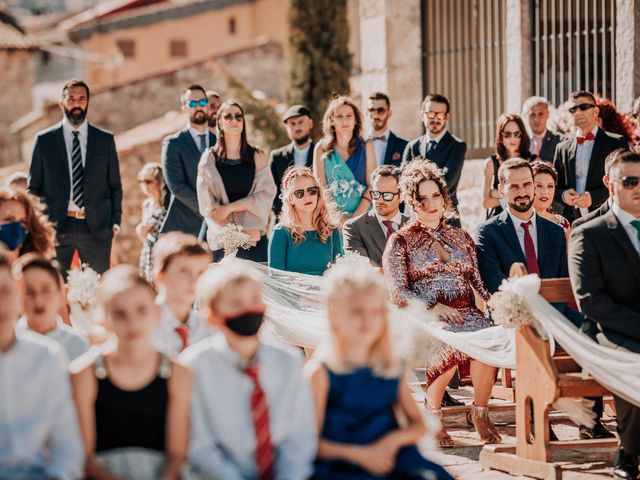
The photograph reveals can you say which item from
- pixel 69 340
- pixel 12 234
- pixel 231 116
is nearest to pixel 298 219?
pixel 231 116

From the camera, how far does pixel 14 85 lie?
39500 mm


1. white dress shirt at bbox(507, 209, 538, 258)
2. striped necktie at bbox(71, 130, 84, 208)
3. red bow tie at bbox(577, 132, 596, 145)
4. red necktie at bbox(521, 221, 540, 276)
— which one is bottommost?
red necktie at bbox(521, 221, 540, 276)

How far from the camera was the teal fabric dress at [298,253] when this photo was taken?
26.2 feet

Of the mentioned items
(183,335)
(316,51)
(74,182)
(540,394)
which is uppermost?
(316,51)

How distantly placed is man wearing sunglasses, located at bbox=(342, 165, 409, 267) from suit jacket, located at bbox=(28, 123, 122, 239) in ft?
7.68

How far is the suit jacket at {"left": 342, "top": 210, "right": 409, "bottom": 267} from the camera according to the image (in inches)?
319

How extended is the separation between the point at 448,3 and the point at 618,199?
7.58m

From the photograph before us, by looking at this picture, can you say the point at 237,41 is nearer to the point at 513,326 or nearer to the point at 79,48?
the point at 79,48

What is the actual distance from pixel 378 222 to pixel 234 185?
4.78 ft

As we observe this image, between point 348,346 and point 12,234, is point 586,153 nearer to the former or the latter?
point 12,234

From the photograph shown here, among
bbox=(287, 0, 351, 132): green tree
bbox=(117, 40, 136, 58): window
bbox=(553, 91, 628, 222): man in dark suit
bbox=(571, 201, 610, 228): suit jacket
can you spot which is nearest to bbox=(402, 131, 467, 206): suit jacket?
bbox=(553, 91, 628, 222): man in dark suit

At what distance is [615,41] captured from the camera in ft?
38.5

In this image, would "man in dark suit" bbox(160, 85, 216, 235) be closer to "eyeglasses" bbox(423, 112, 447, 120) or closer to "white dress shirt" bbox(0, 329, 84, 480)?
"eyeglasses" bbox(423, 112, 447, 120)

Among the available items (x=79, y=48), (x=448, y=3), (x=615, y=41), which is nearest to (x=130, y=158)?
(x=448, y=3)
